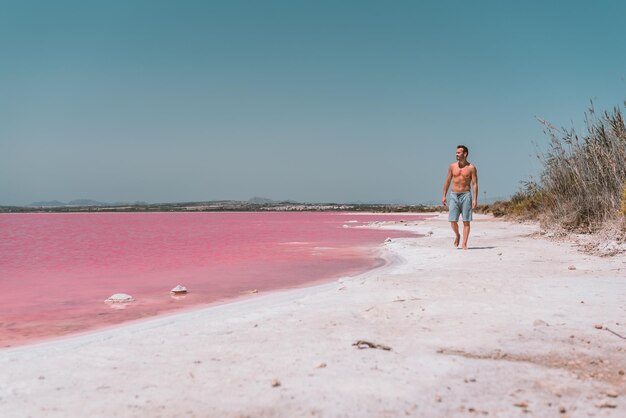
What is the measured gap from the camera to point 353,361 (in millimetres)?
2836

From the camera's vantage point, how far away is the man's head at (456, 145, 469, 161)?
958cm

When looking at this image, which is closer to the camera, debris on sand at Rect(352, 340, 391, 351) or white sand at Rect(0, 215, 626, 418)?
white sand at Rect(0, 215, 626, 418)

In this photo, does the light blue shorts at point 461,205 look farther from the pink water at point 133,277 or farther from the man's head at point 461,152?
the pink water at point 133,277

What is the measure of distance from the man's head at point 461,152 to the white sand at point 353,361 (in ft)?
16.0

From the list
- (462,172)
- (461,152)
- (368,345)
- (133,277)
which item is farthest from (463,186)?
(368,345)

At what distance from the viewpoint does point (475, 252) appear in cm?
890

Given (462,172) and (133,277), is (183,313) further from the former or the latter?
(462,172)

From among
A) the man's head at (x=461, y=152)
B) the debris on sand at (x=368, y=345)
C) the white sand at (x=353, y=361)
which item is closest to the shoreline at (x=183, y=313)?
the white sand at (x=353, y=361)

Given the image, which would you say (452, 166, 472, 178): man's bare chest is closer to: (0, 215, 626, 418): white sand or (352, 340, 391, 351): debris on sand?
(0, 215, 626, 418): white sand

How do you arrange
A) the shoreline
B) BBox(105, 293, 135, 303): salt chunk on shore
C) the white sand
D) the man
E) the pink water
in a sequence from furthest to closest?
the man < BBox(105, 293, 135, 303): salt chunk on shore < the pink water < the shoreline < the white sand

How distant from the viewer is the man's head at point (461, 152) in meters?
9.58

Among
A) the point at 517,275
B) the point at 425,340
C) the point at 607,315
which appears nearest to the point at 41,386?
the point at 425,340

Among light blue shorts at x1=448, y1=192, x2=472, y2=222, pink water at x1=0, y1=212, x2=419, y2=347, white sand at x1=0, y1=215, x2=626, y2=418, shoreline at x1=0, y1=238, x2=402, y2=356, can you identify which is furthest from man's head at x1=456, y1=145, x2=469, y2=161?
white sand at x1=0, y1=215, x2=626, y2=418

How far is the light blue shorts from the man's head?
694 millimetres
